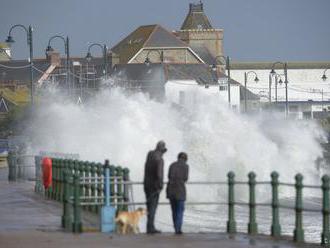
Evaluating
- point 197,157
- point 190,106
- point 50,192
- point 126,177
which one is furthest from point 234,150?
point 126,177

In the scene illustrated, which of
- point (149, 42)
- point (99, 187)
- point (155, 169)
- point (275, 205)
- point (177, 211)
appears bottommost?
point (177, 211)

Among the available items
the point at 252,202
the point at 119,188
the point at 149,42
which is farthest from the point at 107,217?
the point at 149,42

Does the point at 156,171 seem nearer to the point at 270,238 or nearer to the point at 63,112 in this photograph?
the point at 270,238

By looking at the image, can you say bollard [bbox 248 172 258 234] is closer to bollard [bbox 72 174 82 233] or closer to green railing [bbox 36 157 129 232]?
green railing [bbox 36 157 129 232]

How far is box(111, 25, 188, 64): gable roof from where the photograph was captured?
583 ft

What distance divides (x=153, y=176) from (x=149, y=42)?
15705 centimetres

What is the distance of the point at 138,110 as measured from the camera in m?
57.2

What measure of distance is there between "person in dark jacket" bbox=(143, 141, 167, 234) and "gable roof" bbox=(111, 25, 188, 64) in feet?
493

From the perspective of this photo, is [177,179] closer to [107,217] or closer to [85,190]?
[107,217]

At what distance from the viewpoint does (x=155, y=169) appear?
23.1 m

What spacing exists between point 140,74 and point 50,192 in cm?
11318

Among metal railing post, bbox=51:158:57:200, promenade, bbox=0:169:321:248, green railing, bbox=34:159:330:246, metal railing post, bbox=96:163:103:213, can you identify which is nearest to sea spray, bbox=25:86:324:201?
metal railing post, bbox=51:158:57:200

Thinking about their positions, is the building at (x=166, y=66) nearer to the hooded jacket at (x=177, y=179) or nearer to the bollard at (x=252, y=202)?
the bollard at (x=252, y=202)

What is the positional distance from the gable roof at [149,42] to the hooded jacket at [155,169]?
150 metres
